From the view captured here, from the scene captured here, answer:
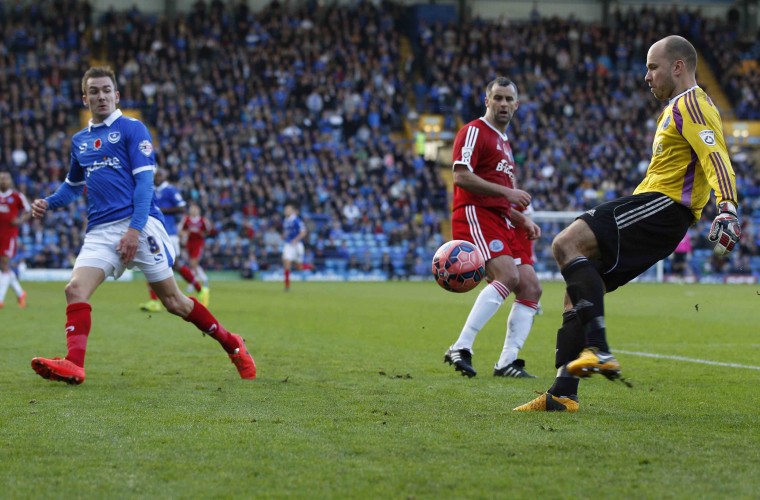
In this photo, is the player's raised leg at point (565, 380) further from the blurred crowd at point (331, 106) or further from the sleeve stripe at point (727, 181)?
the blurred crowd at point (331, 106)

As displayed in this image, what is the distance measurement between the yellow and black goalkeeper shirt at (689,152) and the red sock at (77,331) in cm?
402

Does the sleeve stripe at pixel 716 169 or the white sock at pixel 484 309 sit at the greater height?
the sleeve stripe at pixel 716 169

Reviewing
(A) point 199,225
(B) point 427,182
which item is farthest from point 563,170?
(A) point 199,225

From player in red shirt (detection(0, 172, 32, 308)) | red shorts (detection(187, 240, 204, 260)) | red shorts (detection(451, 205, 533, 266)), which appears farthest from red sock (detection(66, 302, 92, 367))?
red shorts (detection(187, 240, 204, 260))

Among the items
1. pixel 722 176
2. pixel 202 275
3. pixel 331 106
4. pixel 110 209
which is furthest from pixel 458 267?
pixel 331 106

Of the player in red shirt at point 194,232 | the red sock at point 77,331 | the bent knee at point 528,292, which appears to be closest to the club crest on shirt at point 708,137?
the bent knee at point 528,292

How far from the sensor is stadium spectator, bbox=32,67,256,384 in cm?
712

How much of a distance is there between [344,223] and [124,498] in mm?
31728

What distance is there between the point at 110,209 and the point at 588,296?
3640 mm

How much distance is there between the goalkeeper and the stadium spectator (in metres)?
3.03

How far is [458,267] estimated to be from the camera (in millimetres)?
7168

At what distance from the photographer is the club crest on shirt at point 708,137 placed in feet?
17.8

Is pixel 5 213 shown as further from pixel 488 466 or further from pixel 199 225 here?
pixel 488 466

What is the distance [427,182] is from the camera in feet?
124
